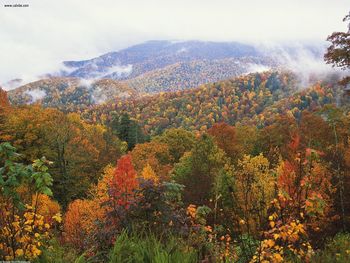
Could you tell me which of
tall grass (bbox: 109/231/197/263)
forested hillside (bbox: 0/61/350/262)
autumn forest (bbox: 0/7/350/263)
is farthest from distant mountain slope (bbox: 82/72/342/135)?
tall grass (bbox: 109/231/197/263)

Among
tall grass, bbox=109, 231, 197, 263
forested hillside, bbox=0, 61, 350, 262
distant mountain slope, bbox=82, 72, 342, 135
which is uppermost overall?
tall grass, bbox=109, 231, 197, 263

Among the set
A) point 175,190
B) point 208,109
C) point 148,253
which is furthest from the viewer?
point 208,109

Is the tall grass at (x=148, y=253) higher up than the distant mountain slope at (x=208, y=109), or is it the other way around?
the tall grass at (x=148, y=253)

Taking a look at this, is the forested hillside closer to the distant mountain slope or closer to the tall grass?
the tall grass

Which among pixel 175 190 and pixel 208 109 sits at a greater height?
pixel 175 190

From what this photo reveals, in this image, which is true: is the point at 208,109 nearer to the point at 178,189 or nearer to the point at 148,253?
the point at 178,189

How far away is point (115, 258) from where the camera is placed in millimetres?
4328

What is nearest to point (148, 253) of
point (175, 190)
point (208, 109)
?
point (175, 190)

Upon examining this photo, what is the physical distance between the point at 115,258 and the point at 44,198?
88.5 feet

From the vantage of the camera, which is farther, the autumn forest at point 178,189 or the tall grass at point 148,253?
the autumn forest at point 178,189

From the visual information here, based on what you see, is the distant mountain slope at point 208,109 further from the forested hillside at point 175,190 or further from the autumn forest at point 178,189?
the forested hillside at point 175,190

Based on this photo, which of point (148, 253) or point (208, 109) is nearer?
point (148, 253)

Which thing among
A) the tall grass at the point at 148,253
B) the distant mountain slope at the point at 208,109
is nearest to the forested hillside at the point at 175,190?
the tall grass at the point at 148,253

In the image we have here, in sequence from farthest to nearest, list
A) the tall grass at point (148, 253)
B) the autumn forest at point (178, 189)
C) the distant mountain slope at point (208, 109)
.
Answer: the distant mountain slope at point (208, 109), the autumn forest at point (178, 189), the tall grass at point (148, 253)
